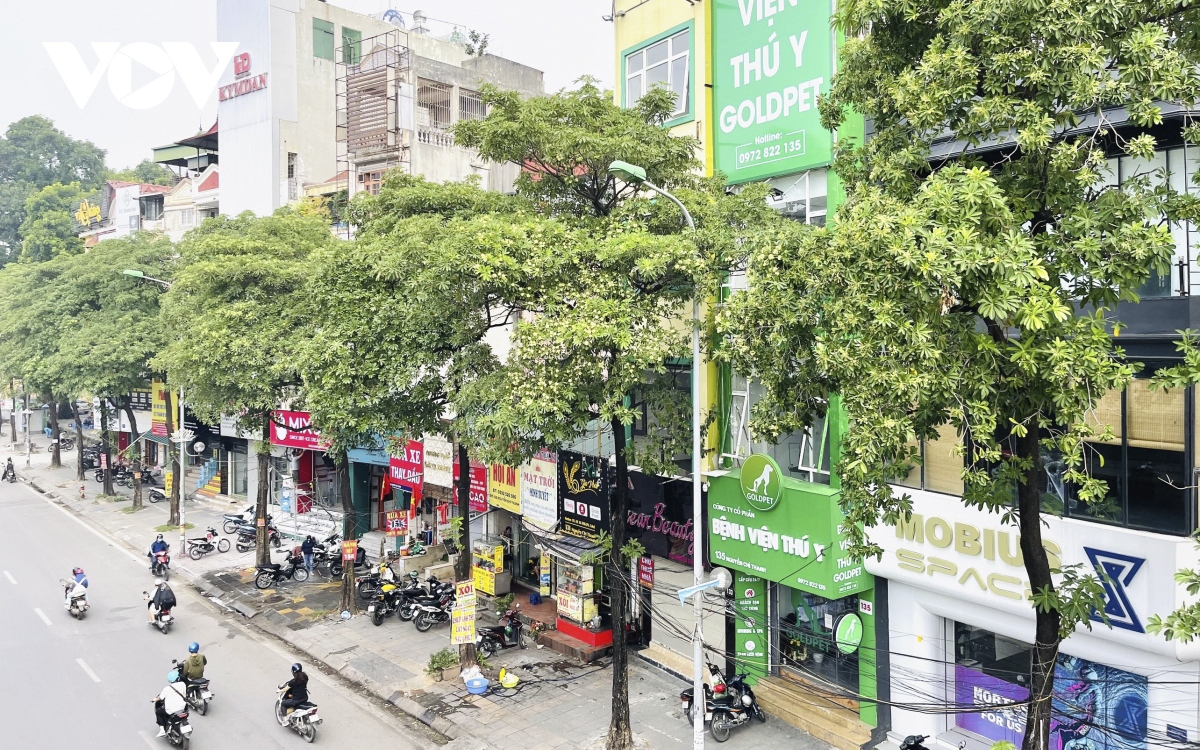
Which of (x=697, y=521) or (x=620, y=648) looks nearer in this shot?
(x=697, y=521)

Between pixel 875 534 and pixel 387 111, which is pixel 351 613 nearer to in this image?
pixel 875 534

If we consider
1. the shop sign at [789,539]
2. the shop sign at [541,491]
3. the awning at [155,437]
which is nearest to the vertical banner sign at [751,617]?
the shop sign at [789,539]

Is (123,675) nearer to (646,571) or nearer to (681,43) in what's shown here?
(646,571)

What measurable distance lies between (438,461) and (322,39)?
25102mm

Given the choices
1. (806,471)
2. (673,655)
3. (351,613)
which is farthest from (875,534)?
(351,613)

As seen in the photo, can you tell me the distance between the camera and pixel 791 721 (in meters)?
14.1

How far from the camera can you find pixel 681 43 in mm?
16469

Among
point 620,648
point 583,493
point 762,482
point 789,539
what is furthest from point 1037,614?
point 583,493

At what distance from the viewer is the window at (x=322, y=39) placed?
36938mm

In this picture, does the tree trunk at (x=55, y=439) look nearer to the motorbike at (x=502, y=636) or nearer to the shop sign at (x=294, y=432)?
the shop sign at (x=294, y=432)

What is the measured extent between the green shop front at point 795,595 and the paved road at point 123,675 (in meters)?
6.47

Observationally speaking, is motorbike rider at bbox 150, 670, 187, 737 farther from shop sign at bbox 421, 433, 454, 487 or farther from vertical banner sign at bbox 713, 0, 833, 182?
vertical banner sign at bbox 713, 0, 833, 182

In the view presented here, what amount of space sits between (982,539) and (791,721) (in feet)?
16.7

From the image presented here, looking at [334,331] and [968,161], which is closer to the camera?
[968,161]
